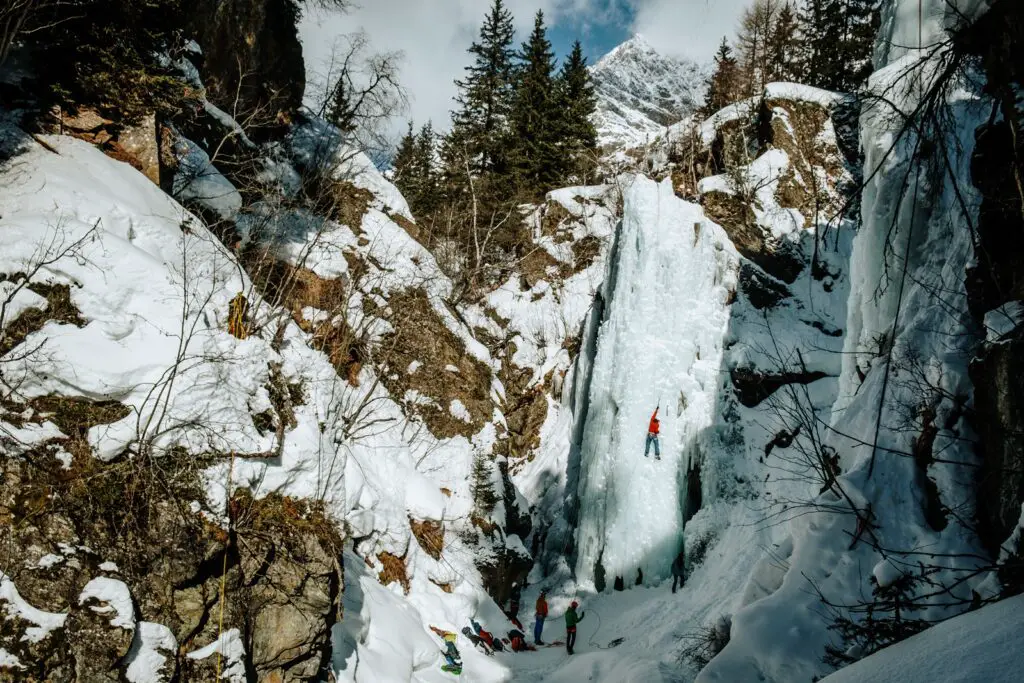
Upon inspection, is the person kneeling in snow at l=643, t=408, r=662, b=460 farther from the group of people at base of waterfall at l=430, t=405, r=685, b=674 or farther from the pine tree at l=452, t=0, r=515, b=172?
the pine tree at l=452, t=0, r=515, b=172

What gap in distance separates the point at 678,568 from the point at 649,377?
13.8ft

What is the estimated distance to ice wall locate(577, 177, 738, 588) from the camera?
11.3m

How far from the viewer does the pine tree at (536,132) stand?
21.0 meters

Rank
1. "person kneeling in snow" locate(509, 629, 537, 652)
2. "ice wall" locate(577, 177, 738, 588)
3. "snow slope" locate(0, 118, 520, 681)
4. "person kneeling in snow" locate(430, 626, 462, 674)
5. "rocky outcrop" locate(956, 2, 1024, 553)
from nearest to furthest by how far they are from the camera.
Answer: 1. "rocky outcrop" locate(956, 2, 1024, 553)
2. "snow slope" locate(0, 118, 520, 681)
3. "person kneeling in snow" locate(430, 626, 462, 674)
4. "person kneeling in snow" locate(509, 629, 537, 652)
5. "ice wall" locate(577, 177, 738, 588)

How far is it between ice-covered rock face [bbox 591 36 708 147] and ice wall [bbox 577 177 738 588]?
3539cm

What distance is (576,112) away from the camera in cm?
2178

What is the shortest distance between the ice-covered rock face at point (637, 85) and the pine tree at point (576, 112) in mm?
23956

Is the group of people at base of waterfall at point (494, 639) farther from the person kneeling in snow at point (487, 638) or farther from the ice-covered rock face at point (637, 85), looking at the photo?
the ice-covered rock face at point (637, 85)

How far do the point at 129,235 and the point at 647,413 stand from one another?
10196mm

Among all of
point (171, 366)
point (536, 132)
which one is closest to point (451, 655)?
point (171, 366)

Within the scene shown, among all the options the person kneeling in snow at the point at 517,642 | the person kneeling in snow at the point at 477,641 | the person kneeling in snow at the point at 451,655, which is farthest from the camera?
the person kneeling in snow at the point at 517,642

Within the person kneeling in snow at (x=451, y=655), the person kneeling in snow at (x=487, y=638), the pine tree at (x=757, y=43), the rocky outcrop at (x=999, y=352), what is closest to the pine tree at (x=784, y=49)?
the pine tree at (x=757, y=43)

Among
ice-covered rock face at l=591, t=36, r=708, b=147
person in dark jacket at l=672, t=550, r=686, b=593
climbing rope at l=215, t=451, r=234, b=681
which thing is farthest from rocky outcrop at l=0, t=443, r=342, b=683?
ice-covered rock face at l=591, t=36, r=708, b=147

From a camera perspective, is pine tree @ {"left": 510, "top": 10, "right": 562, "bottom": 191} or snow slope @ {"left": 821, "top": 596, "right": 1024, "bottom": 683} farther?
pine tree @ {"left": 510, "top": 10, "right": 562, "bottom": 191}
